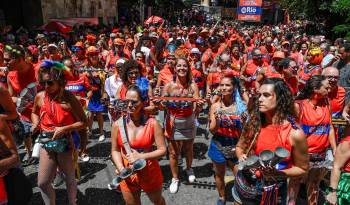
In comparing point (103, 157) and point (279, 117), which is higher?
point (279, 117)

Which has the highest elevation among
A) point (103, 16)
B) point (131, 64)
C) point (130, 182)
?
point (103, 16)

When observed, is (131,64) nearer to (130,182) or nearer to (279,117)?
(130,182)

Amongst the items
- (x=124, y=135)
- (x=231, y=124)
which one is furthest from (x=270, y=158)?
(x=231, y=124)

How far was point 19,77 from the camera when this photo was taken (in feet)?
16.6

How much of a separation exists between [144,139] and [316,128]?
2.01 metres

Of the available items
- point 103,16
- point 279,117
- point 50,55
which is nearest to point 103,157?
point 50,55

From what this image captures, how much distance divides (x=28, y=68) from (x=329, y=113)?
4.28 meters

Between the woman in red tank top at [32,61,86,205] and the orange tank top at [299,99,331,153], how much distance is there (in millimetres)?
2608

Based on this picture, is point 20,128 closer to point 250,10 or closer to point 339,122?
point 339,122

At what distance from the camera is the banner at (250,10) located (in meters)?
35.6

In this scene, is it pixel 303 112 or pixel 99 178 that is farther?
pixel 99 178

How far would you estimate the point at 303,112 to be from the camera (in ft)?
12.9

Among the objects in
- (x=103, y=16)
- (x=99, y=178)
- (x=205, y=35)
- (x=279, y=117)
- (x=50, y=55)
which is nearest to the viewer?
(x=279, y=117)

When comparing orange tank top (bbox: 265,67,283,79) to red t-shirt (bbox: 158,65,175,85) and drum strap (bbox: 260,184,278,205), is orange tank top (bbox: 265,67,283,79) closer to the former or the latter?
red t-shirt (bbox: 158,65,175,85)
